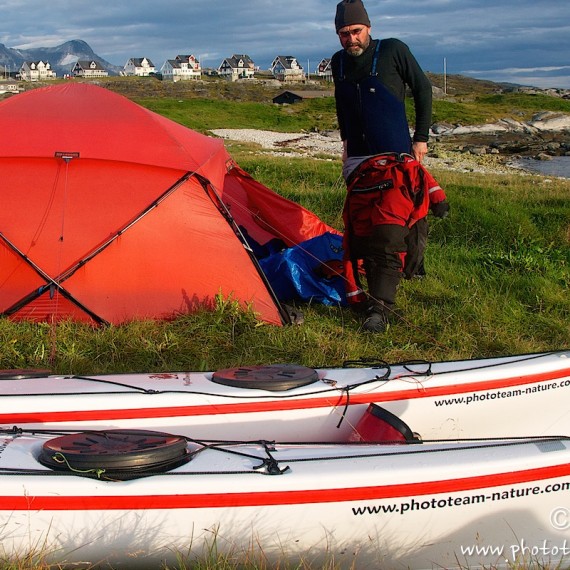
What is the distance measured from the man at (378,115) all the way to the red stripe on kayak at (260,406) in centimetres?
170

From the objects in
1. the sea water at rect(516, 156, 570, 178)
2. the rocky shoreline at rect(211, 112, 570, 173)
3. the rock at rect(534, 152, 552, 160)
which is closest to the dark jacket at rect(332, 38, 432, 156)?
the rocky shoreline at rect(211, 112, 570, 173)

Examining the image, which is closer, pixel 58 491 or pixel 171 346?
pixel 58 491

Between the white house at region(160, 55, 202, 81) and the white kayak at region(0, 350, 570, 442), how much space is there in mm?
111471

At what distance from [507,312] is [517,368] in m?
2.15

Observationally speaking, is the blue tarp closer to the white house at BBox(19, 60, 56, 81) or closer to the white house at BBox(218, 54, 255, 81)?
the white house at BBox(218, 54, 255, 81)

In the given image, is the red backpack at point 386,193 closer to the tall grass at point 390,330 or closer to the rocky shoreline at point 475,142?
the tall grass at point 390,330

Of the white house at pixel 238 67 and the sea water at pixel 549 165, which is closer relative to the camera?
the sea water at pixel 549 165

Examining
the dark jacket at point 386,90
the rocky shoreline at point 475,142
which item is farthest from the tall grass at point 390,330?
the rocky shoreline at point 475,142

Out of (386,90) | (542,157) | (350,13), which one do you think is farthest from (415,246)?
(542,157)

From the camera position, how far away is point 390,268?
5.95 m

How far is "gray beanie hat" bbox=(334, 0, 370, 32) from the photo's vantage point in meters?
5.88

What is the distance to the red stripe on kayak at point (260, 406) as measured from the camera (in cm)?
388

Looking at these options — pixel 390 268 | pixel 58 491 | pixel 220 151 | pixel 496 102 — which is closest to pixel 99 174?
pixel 220 151

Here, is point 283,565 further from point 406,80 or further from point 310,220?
point 310,220
